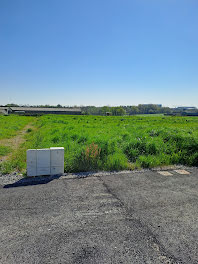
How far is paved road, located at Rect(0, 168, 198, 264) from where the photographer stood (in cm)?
240

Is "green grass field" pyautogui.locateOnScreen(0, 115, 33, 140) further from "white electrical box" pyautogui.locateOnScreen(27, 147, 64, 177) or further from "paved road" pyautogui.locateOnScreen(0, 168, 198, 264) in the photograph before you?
"paved road" pyautogui.locateOnScreen(0, 168, 198, 264)

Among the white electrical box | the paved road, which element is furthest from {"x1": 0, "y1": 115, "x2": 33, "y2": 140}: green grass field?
the paved road

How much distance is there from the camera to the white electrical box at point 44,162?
17.5 feet

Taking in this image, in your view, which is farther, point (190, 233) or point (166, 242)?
point (190, 233)

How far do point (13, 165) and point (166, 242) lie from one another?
549cm

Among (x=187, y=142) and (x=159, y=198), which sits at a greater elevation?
(x=187, y=142)

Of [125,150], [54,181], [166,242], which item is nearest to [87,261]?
[166,242]

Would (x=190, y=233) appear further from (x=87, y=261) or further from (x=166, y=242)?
(x=87, y=261)

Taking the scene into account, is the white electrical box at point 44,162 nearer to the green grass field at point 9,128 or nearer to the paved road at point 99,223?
the paved road at point 99,223

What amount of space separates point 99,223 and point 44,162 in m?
2.98

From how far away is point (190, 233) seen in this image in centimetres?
289

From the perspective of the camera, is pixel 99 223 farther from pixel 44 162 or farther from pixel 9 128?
pixel 9 128

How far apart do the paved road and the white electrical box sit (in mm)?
612

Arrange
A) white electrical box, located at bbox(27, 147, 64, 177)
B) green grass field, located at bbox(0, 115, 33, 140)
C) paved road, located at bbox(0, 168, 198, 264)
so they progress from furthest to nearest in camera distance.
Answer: green grass field, located at bbox(0, 115, 33, 140), white electrical box, located at bbox(27, 147, 64, 177), paved road, located at bbox(0, 168, 198, 264)
